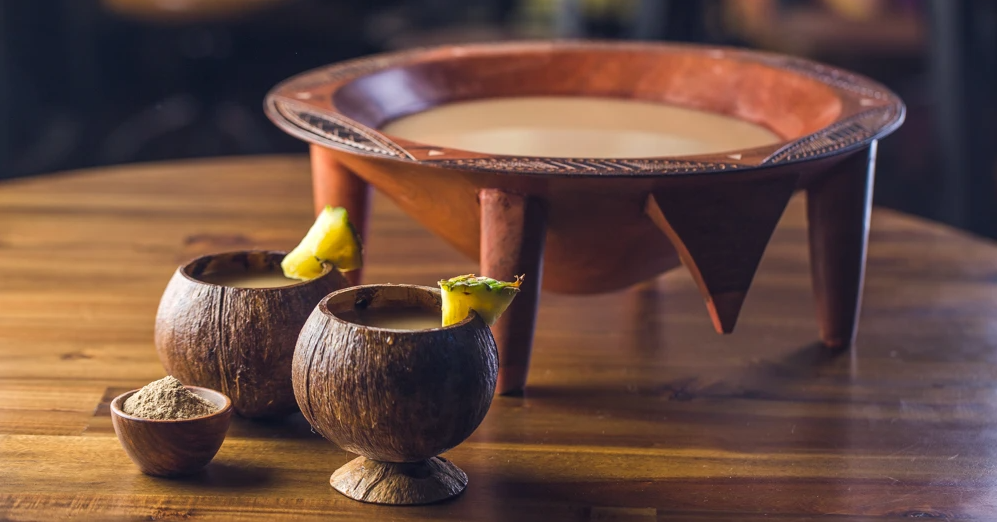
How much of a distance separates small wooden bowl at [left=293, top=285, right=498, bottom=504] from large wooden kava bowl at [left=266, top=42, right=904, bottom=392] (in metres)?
0.16

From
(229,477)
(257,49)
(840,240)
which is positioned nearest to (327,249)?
(229,477)

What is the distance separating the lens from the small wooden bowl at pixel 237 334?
789 millimetres

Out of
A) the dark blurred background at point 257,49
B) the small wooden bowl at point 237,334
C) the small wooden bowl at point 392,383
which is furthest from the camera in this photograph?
the dark blurred background at point 257,49

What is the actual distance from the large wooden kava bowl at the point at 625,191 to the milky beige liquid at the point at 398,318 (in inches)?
5.2

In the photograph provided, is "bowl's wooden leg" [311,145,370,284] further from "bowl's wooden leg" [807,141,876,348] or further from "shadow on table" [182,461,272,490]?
"bowl's wooden leg" [807,141,876,348]

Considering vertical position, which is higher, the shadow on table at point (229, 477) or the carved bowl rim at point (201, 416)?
the carved bowl rim at point (201, 416)

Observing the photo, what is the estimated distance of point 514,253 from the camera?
33.8 inches

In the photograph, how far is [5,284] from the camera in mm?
1149

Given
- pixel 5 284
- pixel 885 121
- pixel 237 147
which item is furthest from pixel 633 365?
pixel 237 147

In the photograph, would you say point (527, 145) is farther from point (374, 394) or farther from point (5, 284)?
point (5, 284)

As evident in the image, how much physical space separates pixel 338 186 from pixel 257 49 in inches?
92.6

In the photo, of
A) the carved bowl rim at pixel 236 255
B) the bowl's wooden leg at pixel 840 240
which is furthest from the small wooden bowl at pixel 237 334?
the bowl's wooden leg at pixel 840 240

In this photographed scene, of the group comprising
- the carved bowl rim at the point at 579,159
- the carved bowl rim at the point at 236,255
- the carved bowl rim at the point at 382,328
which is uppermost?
the carved bowl rim at the point at 579,159

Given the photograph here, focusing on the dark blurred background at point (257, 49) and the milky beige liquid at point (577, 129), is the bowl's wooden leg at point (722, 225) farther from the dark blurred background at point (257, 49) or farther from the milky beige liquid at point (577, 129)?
the dark blurred background at point (257, 49)
